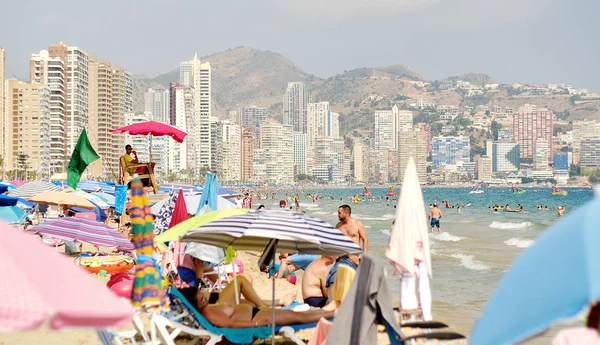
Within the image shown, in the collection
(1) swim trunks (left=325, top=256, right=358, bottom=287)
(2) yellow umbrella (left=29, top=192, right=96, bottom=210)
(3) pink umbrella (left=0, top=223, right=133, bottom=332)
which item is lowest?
(1) swim trunks (left=325, top=256, right=358, bottom=287)

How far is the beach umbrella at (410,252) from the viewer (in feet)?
16.0

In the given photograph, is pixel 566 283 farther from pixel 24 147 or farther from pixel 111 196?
A: pixel 24 147

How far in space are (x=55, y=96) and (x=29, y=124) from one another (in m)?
7.46

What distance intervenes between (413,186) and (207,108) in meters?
174

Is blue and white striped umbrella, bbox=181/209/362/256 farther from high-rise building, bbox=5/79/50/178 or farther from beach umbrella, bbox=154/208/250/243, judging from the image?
high-rise building, bbox=5/79/50/178

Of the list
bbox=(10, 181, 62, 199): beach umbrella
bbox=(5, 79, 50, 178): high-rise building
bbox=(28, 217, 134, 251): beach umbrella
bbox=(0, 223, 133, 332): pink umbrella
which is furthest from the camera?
bbox=(5, 79, 50, 178): high-rise building

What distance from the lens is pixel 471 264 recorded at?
Result: 1895 cm

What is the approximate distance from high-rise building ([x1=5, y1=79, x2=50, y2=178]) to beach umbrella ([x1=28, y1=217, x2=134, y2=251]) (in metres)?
105

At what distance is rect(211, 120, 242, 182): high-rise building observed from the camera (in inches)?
6806

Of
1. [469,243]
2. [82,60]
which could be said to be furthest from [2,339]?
[82,60]

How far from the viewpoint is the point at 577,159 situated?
195 meters

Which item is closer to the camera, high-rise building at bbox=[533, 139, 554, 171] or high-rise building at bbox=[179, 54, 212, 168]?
high-rise building at bbox=[179, 54, 212, 168]

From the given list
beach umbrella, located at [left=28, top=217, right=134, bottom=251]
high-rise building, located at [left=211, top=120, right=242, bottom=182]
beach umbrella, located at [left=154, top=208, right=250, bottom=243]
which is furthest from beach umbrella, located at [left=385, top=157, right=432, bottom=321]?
high-rise building, located at [left=211, top=120, right=242, bottom=182]

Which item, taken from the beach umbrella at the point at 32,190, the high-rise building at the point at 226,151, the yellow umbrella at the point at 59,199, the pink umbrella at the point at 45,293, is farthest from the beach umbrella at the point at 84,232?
the high-rise building at the point at 226,151
